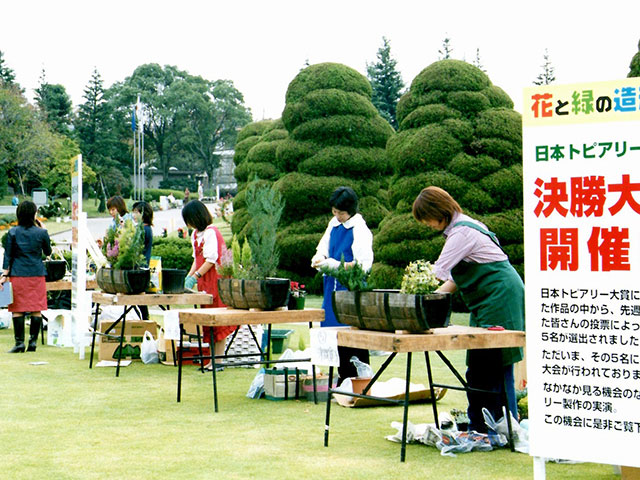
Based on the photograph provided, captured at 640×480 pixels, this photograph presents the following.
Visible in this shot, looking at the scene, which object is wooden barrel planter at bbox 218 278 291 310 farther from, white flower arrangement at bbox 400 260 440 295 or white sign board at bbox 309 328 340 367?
white flower arrangement at bbox 400 260 440 295

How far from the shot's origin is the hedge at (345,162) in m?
19.9

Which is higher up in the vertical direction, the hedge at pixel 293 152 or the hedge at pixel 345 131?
the hedge at pixel 345 131

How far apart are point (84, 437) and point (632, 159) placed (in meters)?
4.09

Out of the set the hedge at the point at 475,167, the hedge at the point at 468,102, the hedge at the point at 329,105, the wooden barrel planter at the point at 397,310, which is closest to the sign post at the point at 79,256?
the wooden barrel planter at the point at 397,310

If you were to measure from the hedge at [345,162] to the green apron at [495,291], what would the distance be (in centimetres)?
1417

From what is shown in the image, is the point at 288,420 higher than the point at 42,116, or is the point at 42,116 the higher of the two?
the point at 42,116

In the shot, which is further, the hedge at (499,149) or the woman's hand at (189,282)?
the hedge at (499,149)

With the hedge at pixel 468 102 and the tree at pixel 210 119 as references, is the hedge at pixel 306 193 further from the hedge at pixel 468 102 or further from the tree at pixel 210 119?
the tree at pixel 210 119

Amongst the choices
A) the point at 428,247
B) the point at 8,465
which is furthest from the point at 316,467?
the point at 428,247

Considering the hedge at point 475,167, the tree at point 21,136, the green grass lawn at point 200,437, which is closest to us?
the green grass lawn at point 200,437

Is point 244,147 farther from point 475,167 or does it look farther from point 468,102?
point 475,167

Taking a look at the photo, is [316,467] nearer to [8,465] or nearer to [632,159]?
[8,465]

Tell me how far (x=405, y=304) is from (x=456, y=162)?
10943mm

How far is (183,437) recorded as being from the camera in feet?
20.4
